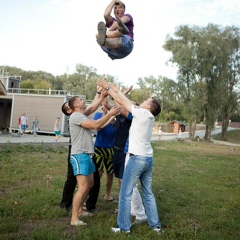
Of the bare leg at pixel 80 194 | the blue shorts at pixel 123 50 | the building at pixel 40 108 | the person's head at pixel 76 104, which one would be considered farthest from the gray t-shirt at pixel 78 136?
the building at pixel 40 108

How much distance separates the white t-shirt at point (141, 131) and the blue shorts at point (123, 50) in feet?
2.74

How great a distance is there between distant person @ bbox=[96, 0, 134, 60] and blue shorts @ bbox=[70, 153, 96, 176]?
1702mm

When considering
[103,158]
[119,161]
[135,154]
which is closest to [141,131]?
[135,154]

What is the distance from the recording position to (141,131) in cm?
486

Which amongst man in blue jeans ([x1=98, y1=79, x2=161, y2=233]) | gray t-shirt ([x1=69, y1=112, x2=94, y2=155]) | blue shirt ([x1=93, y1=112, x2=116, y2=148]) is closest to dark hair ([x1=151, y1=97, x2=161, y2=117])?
man in blue jeans ([x1=98, y1=79, x2=161, y2=233])

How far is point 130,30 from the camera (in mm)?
4871

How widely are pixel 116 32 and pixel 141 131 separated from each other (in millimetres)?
1499

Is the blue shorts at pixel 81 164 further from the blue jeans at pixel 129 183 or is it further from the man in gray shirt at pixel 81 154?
the blue jeans at pixel 129 183

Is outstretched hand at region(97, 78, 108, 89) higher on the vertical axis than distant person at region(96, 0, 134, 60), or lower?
lower

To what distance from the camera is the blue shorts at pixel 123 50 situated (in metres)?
4.77

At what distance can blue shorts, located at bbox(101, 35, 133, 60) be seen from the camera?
4.77 metres

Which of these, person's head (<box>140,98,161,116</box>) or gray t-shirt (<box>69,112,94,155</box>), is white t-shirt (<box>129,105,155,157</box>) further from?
gray t-shirt (<box>69,112,94,155</box>)

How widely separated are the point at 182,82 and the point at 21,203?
36315mm

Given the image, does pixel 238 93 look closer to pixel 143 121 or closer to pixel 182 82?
pixel 182 82
